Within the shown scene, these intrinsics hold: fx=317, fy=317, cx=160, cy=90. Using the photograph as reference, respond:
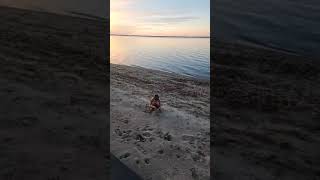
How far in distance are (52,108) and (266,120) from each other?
6.46m

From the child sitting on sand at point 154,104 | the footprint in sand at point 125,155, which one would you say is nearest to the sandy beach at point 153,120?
the footprint in sand at point 125,155

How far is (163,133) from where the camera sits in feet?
28.9

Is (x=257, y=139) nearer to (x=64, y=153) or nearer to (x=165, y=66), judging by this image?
(x=64, y=153)

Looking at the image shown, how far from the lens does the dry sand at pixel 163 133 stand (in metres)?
7.06

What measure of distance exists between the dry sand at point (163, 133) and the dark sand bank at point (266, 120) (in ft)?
1.38

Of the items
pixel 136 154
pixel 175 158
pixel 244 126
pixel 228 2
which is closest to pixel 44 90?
pixel 136 154

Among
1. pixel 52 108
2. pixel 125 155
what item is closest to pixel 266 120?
pixel 125 155

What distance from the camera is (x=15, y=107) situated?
907 centimetres

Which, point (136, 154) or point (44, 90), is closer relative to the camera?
point (136, 154)

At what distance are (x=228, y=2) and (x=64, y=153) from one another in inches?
790

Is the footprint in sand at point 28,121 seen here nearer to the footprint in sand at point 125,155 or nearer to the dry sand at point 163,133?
the dry sand at point 163,133

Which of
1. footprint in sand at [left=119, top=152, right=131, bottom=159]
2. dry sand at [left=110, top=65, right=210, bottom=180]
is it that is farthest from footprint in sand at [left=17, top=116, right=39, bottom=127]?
footprint in sand at [left=119, top=152, right=131, bottom=159]

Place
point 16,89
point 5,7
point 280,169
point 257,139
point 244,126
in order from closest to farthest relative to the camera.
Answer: point 280,169 → point 257,139 → point 244,126 → point 16,89 → point 5,7

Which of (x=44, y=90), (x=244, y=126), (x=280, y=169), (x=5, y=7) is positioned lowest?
(x=280, y=169)
